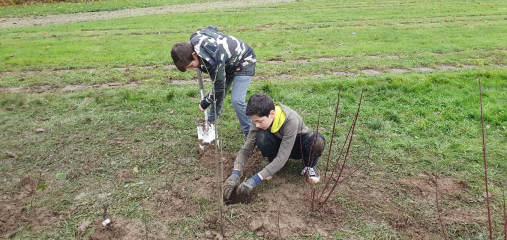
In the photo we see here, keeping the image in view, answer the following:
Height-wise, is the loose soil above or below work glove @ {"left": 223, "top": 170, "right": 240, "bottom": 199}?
below

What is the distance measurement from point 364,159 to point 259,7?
13.1m

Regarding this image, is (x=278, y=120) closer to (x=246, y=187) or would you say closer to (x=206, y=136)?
(x=246, y=187)

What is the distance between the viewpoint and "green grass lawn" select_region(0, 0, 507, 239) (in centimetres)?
309

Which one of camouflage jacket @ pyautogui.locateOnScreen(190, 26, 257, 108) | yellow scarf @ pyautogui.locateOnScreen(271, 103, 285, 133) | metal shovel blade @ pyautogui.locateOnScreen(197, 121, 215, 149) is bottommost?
metal shovel blade @ pyautogui.locateOnScreen(197, 121, 215, 149)

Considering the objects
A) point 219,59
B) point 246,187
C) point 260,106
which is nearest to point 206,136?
point 219,59

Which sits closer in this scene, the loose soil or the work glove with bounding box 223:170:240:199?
the loose soil

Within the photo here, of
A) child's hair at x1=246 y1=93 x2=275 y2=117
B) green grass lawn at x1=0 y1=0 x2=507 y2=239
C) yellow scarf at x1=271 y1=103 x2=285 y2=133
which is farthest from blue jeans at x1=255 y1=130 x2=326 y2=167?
green grass lawn at x1=0 y1=0 x2=507 y2=239

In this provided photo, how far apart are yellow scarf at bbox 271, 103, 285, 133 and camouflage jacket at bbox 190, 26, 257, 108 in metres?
0.56

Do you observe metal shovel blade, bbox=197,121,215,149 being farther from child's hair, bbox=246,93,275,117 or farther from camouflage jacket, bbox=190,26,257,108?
child's hair, bbox=246,93,275,117

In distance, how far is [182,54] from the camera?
313cm

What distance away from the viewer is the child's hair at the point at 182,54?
10.2ft

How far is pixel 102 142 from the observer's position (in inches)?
159

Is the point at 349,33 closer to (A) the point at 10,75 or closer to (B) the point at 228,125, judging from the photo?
(B) the point at 228,125

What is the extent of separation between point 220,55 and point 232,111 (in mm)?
1688
